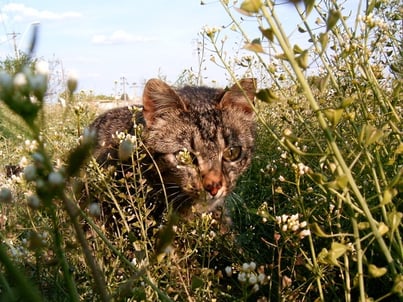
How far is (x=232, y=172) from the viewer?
3.47 meters

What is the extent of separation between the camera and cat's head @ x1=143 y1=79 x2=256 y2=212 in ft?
10.6

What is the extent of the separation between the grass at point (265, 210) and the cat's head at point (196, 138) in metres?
0.22

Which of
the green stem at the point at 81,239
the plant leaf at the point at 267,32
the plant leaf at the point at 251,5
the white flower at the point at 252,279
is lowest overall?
the white flower at the point at 252,279

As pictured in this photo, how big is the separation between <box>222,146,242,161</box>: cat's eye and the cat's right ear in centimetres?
42

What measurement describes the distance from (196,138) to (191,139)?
42 mm

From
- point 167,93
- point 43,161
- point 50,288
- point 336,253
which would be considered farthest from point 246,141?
point 43,161

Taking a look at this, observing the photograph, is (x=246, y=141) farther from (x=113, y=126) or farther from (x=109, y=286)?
(x=109, y=286)

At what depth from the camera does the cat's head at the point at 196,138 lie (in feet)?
10.6

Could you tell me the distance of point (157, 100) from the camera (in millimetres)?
3465

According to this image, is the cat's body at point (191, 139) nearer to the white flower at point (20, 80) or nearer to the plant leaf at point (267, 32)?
the plant leaf at point (267, 32)

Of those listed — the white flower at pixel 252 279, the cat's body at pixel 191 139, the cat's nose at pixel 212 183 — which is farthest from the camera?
the cat's body at pixel 191 139

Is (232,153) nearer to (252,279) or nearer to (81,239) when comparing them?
(252,279)

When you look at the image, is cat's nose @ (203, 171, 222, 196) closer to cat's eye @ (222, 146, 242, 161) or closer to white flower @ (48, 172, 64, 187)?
cat's eye @ (222, 146, 242, 161)

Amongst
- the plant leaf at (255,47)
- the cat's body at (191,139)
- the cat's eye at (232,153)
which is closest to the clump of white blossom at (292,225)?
the plant leaf at (255,47)
